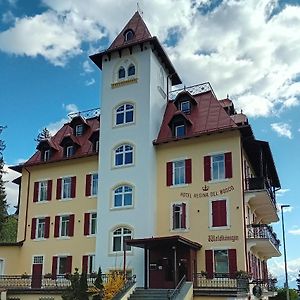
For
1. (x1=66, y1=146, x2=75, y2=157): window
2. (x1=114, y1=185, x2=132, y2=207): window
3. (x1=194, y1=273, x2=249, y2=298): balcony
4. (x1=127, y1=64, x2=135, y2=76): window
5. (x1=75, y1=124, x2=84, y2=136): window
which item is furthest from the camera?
(x1=75, y1=124, x2=84, y2=136): window

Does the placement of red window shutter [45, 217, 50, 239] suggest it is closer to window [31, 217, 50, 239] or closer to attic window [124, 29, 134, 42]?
window [31, 217, 50, 239]

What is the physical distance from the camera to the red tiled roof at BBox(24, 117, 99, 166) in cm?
3616

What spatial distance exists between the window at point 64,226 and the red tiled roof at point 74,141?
4536 mm

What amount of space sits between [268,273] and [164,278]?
14.7 metres

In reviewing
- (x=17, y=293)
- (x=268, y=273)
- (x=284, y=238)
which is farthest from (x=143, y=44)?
(x=268, y=273)

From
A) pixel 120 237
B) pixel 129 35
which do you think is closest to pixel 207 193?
pixel 120 237

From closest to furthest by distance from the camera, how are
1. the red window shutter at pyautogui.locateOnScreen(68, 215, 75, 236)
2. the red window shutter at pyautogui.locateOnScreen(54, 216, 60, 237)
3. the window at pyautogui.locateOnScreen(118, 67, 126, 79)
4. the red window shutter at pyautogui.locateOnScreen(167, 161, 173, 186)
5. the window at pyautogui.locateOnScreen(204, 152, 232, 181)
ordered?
the window at pyautogui.locateOnScreen(204, 152, 232, 181), the red window shutter at pyautogui.locateOnScreen(167, 161, 173, 186), the red window shutter at pyautogui.locateOnScreen(68, 215, 75, 236), the red window shutter at pyautogui.locateOnScreen(54, 216, 60, 237), the window at pyautogui.locateOnScreen(118, 67, 126, 79)

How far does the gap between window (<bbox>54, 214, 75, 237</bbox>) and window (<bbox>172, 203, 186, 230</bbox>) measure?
8283 millimetres

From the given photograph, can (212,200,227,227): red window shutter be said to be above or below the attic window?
below

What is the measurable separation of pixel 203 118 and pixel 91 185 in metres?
9.59

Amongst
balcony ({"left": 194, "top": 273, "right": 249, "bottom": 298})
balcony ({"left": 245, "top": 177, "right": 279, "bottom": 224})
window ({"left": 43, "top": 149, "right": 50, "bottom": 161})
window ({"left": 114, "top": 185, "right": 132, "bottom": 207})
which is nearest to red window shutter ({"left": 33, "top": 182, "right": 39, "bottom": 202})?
window ({"left": 43, "top": 149, "right": 50, "bottom": 161})

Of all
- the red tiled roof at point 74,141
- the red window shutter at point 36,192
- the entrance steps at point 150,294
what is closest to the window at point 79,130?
the red tiled roof at point 74,141

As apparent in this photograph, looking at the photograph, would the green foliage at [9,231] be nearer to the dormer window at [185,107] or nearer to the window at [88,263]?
the window at [88,263]

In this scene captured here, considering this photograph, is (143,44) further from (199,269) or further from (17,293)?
(17,293)
